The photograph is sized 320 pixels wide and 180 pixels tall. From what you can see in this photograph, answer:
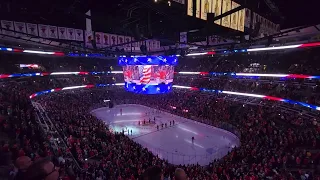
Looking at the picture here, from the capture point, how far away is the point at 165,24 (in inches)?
616

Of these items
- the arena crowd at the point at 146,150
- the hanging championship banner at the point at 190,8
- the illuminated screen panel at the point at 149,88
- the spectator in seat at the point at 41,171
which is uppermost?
the hanging championship banner at the point at 190,8

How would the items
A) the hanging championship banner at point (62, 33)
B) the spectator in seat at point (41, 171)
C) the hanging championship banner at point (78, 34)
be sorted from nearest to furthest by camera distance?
the spectator in seat at point (41, 171) → the hanging championship banner at point (62, 33) → the hanging championship banner at point (78, 34)

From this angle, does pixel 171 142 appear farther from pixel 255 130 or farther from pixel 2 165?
pixel 2 165

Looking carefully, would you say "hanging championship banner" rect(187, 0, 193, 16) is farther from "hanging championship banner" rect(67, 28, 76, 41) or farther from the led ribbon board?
the led ribbon board

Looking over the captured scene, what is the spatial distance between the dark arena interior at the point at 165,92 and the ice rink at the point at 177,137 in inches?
5.8

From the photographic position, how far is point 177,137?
70.4 ft

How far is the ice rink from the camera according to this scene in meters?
17.2

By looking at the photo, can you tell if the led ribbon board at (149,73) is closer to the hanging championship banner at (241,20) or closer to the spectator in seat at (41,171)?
the hanging championship banner at (241,20)

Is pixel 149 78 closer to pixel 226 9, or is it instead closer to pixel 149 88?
pixel 149 88

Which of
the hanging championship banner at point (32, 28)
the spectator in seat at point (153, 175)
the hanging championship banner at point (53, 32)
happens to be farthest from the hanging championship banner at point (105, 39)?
the spectator in seat at point (153, 175)

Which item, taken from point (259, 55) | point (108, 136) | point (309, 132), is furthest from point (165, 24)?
point (259, 55)

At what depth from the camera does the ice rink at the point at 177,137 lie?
56.5 feet

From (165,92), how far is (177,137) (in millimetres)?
5427

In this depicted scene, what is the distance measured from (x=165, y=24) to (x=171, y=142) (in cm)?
1120
